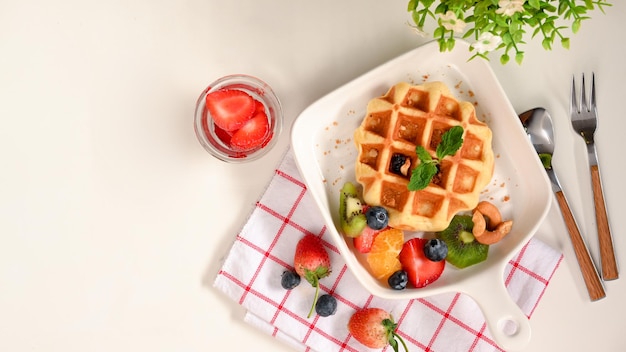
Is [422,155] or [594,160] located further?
[594,160]

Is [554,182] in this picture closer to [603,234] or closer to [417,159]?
[603,234]

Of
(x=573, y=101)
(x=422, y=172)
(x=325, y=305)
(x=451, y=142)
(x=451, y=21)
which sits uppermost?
(x=573, y=101)

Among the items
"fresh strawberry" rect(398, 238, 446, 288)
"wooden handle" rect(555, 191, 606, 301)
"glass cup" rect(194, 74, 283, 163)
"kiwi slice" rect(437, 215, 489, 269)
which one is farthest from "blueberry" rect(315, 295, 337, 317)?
"wooden handle" rect(555, 191, 606, 301)

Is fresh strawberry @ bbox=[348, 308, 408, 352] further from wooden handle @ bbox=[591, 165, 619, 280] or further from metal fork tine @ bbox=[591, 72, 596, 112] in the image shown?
metal fork tine @ bbox=[591, 72, 596, 112]

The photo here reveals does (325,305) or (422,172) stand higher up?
(422,172)

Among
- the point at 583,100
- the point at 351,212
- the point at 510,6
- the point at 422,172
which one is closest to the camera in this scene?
the point at 510,6

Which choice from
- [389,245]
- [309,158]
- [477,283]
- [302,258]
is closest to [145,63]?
[309,158]

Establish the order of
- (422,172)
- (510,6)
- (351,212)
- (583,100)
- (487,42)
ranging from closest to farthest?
1. (510,6)
2. (487,42)
3. (422,172)
4. (351,212)
5. (583,100)

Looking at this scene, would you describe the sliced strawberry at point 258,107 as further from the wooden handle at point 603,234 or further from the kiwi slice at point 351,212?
the wooden handle at point 603,234

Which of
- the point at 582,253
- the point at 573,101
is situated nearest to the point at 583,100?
the point at 573,101
